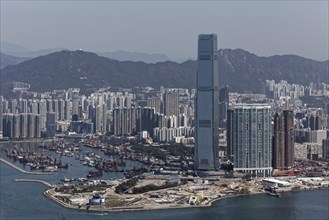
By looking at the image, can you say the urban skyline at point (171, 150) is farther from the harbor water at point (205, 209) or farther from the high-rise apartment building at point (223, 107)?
the harbor water at point (205, 209)

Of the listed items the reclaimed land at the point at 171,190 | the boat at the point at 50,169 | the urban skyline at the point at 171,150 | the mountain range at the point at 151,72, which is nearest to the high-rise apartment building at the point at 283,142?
the urban skyline at the point at 171,150

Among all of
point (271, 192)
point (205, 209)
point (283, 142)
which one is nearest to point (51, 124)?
point (283, 142)

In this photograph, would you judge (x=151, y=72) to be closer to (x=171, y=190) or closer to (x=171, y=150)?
(x=171, y=150)

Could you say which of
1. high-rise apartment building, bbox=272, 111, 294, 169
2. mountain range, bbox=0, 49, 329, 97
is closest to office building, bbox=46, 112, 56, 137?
high-rise apartment building, bbox=272, 111, 294, 169

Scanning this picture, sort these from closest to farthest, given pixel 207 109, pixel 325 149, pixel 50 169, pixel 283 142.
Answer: pixel 207 109 < pixel 283 142 < pixel 50 169 < pixel 325 149

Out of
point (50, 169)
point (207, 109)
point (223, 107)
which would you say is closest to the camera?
point (207, 109)

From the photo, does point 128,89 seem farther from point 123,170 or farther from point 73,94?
point 123,170

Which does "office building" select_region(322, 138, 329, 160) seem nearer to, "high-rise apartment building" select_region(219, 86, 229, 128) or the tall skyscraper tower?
the tall skyscraper tower
